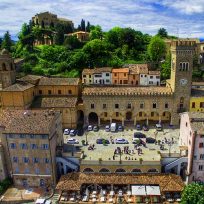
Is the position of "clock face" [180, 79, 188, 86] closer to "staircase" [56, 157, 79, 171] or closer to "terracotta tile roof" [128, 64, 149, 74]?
"terracotta tile roof" [128, 64, 149, 74]

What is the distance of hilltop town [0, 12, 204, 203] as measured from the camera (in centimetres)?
5462

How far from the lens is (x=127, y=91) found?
75.9 metres

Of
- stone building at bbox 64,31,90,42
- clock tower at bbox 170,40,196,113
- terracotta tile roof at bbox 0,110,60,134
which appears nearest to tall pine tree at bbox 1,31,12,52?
stone building at bbox 64,31,90,42

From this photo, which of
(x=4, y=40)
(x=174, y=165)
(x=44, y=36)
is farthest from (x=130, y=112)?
(x=4, y=40)

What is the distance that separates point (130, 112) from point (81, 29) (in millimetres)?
74417

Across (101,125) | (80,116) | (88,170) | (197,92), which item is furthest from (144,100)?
(88,170)

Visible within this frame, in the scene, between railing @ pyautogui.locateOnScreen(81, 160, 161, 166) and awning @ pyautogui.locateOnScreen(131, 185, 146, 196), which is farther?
railing @ pyautogui.locateOnScreen(81, 160, 161, 166)

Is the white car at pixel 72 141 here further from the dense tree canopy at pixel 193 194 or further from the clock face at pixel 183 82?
the clock face at pixel 183 82

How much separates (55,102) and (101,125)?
13705 mm

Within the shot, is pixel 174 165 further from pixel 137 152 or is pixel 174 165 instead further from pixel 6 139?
pixel 6 139

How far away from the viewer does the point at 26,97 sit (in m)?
74.8

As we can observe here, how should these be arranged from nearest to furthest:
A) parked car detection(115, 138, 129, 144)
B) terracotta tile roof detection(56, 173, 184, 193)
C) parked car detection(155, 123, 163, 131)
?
1. terracotta tile roof detection(56, 173, 184, 193)
2. parked car detection(115, 138, 129, 144)
3. parked car detection(155, 123, 163, 131)

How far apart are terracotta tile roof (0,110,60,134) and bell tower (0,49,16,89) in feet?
61.2

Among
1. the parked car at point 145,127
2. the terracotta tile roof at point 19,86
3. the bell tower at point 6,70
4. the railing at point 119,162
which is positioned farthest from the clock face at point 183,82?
the bell tower at point 6,70
